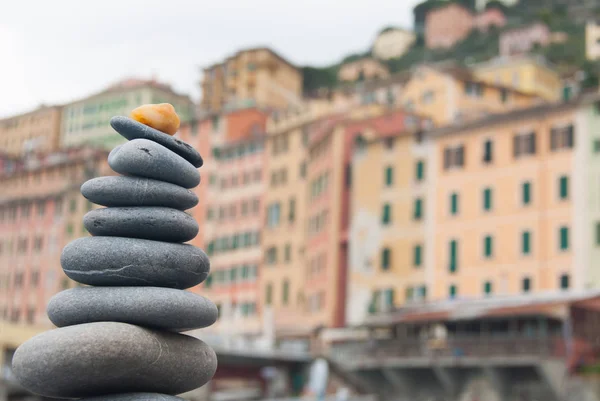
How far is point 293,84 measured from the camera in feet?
328

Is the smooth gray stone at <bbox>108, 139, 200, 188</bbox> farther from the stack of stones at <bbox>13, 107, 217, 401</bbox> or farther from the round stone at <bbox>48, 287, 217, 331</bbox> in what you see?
the round stone at <bbox>48, 287, 217, 331</bbox>

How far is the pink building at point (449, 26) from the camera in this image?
136 m

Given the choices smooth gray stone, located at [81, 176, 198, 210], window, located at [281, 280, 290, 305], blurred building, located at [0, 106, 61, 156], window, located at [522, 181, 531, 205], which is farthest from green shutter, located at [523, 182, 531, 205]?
blurred building, located at [0, 106, 61, 156]

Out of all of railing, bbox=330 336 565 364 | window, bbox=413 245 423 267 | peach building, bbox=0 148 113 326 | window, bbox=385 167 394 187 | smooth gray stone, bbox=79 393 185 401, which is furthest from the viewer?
peach building, bbox=0 148 113 326

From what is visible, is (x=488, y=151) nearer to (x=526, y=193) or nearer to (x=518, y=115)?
(x=518, y=115)

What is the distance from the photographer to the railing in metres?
39.7

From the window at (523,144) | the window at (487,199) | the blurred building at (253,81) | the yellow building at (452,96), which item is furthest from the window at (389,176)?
the blurred building at (253,81)

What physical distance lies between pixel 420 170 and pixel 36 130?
7138 cm

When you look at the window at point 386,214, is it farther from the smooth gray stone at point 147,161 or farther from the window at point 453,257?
the smooth gray stone at point 147,161

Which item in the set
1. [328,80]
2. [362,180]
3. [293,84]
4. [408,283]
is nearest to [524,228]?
[408,283]

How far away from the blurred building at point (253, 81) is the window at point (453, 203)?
136 feet

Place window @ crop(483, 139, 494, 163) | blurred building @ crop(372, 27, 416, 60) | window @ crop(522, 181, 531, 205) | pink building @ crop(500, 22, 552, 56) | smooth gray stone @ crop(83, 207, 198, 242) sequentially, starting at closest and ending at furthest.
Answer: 1. smooth gray stone @ crop(83, 207, 198, 242)
2. window @ crop(522, 181, 531, 205)
3. window @ crop(483, 139, 494, 163)
4. pink building @ crop(500, 22, 552, 56)
5. blurred building @ crop(372, 27, 416, 60)

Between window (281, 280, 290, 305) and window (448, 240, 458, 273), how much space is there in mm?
15445

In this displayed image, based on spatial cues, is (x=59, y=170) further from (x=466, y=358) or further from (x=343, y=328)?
(x=466, y=358)
